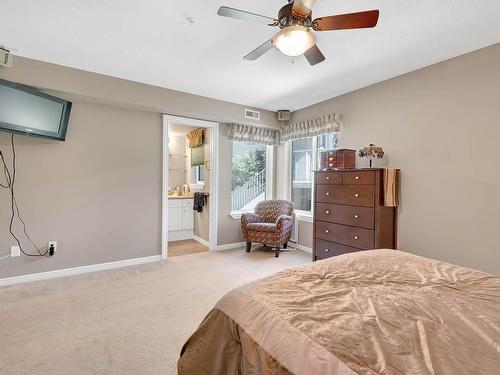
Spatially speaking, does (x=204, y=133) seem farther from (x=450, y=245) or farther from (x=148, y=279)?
(x=450, y=245)

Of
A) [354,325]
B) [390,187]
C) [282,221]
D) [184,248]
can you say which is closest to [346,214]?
[390,187]

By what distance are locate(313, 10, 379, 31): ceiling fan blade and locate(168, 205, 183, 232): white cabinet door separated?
14.6 ft

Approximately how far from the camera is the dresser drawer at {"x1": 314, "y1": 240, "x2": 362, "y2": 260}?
3238 mm

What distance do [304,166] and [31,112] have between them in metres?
4.01

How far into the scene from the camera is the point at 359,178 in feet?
10.1

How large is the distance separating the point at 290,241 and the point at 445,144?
2966 millimetres

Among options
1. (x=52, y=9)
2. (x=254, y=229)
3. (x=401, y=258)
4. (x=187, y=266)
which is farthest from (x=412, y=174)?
(x=52, y=9)

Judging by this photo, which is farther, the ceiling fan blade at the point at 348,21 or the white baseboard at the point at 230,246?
the white baseboard at the point at 230,246

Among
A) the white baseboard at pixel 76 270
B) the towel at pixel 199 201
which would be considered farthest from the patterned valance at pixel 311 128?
the white baseboard at pixel 76 270

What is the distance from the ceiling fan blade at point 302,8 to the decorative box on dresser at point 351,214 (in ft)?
6.33

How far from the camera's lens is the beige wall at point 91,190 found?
10.0 ft

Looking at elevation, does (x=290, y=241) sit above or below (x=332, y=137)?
below

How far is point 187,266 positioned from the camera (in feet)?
12.1

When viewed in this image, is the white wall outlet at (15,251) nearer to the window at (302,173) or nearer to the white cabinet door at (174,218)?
the white cabinet door at (174,218)
